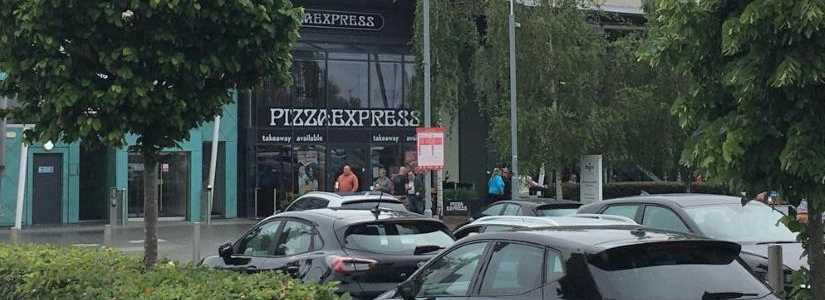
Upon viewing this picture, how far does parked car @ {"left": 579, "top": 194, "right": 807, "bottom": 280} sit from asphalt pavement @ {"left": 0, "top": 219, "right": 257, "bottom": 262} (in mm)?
10812

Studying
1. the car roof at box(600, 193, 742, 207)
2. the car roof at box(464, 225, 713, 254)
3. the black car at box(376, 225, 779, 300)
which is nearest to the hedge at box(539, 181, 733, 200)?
the car roof at box(600, 193, 742, 207)

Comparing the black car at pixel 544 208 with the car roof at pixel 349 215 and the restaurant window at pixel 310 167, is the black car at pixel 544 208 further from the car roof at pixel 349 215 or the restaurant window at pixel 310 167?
the restaurant window at pixel 310 167

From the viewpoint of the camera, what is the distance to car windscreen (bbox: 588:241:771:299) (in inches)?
195

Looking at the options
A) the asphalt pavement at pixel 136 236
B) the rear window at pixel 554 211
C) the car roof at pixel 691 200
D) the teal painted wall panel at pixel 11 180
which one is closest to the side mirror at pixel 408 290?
the car roof at pixel 691 200

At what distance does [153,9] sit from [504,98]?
20345 millimetres

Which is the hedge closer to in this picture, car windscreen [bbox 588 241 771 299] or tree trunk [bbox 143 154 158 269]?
tree trunk [bbox 143 154 158 269]

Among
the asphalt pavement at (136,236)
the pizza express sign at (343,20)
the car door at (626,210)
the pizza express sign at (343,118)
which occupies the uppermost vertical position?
the pizza express sign at (343,20)

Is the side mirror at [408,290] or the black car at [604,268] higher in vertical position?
the black car at [604,268]

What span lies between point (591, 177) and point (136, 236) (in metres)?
12.8

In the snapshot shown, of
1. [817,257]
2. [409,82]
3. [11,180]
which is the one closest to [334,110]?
[409,82]

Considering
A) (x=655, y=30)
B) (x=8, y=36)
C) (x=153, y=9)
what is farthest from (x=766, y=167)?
(x=8, y=36)

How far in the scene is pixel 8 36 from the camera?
7.56 m

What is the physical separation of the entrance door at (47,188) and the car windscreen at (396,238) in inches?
844

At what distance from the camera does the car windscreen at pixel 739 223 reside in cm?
938
